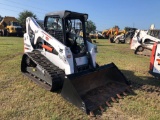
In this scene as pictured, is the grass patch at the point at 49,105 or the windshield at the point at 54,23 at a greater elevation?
the windshield at the point at 54,23

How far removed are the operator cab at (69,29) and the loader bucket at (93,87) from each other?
94 centimetres

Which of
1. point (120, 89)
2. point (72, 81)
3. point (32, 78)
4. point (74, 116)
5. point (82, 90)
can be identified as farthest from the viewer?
point (32, 78)

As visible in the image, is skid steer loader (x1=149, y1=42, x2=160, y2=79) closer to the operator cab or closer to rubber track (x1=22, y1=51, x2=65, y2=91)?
the operator cab

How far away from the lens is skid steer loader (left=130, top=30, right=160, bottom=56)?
12180mm

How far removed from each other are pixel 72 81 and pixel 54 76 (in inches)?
25.8

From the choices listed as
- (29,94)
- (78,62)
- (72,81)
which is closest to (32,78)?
(29,94)

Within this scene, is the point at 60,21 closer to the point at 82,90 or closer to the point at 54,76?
the point at 54,76

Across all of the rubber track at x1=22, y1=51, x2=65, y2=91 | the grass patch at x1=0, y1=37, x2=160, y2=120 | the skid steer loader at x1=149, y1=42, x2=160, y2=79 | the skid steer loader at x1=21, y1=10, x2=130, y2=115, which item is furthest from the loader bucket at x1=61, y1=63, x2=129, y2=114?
the skid steer loader at x1=149, y1=42, x2=160, y2=79

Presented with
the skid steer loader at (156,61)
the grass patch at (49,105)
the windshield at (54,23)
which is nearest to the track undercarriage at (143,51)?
the grass patch at (49,105)

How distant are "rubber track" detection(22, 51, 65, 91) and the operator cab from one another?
74 cm

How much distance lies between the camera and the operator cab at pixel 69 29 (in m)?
5.07

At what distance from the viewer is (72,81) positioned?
4.21 metres

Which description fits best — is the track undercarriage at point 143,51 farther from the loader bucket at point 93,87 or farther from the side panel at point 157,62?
the loader bucket at point 93,87

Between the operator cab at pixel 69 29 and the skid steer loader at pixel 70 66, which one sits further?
the operator cab at pixel 69 29
